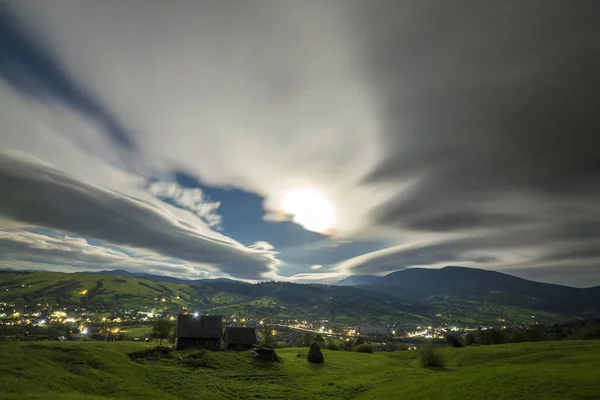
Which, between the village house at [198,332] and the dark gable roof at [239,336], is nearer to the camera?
the village house at [198,332]

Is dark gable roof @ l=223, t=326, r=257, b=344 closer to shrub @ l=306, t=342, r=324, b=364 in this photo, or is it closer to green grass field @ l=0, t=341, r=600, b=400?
green grass field @ l=0, t=341, r=600, b=400

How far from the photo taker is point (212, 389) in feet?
153

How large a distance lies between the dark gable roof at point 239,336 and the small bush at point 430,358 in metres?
51.7

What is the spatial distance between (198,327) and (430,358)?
69745 mm

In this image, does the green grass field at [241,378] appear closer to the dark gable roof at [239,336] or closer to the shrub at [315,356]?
the shrub at [315,356]

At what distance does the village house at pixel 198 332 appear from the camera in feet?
260

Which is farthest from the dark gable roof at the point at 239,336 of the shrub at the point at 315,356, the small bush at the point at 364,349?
the small bush at the point at 364,349

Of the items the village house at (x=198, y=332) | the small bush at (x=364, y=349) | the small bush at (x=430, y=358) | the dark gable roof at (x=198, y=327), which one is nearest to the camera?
the small bush at (x=430, y=358)

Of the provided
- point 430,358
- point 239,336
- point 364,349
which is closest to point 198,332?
point 239,336

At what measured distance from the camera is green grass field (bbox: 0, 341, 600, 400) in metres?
33.1

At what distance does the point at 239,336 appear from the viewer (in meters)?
84.0

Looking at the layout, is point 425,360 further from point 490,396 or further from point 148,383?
point 148,383

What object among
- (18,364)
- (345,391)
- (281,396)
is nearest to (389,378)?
(345,391)

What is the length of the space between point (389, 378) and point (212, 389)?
1550 inches
